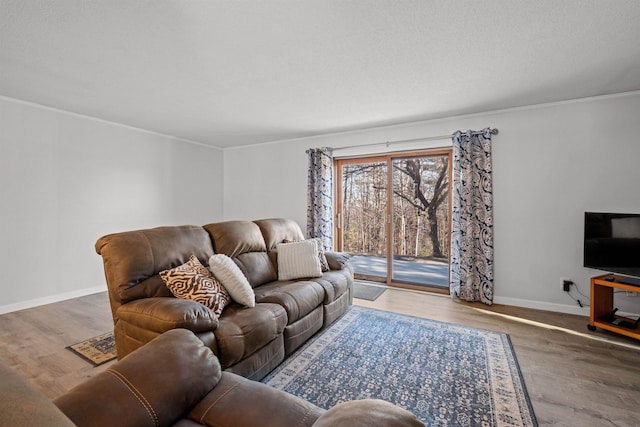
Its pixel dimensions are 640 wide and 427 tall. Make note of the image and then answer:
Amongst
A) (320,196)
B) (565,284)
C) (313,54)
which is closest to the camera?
(313,54)

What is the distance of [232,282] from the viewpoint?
7.12ft

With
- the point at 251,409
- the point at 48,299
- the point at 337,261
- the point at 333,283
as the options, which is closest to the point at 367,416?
the point at 251,409

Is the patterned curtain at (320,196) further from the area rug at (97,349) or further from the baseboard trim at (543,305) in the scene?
the area rug at (97,349)

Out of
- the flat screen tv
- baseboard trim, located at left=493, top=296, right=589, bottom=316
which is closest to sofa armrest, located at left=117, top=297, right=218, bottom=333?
baseboard trim, located at left=493, top=296, right=589, bottom=316

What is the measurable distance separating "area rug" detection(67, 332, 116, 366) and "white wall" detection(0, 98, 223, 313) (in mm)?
1642

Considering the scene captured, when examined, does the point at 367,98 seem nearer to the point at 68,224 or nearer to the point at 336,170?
the point at 336,170

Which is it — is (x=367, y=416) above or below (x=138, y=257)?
below

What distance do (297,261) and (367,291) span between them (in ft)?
5.03

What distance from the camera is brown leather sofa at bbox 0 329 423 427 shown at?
0.80m

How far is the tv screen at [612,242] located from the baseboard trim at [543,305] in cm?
60

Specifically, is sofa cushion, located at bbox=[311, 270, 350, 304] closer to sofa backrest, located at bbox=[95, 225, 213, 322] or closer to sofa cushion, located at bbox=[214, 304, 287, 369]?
sofa cushion, located at bbox=[214, 304, 287, 369]

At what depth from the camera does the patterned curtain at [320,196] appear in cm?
459

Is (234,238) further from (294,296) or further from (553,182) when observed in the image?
(553,182)

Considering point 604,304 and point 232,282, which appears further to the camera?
point 604,304
